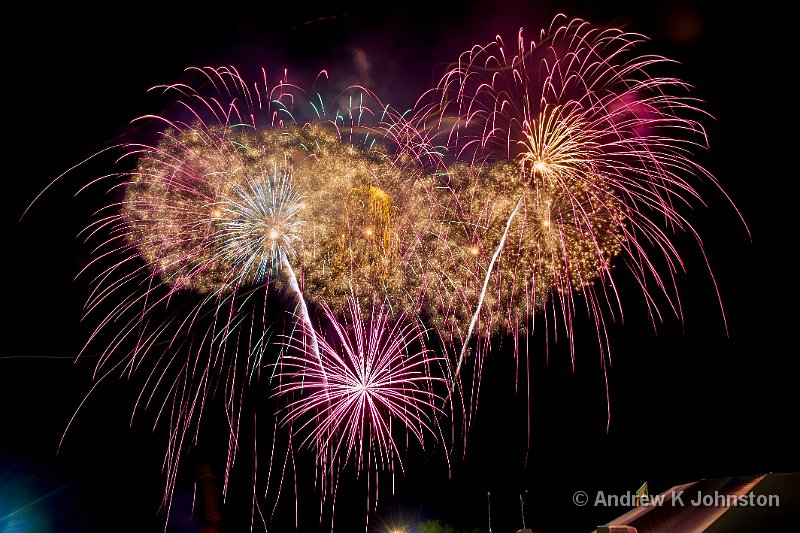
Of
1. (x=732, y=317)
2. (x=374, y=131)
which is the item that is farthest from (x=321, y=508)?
(x=374, y=131)

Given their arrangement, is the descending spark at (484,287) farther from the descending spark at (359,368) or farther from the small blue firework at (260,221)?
the small blue firework at (260,221)

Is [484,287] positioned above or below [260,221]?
below

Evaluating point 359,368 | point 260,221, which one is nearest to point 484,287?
point 359,368

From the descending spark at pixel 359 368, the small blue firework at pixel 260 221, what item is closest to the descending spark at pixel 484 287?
the descending spark at pixel 359 368

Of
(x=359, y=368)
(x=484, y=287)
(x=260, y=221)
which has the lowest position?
(x=359, y=368)

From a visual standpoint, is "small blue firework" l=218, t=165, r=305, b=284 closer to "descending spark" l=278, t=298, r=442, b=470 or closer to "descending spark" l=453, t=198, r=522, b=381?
"descending spark" l=278, t=298, r=442, b=470

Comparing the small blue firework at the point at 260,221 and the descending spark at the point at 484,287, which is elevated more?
the small blue firework at the point at 260,221

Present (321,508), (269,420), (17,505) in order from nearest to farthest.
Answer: (17,505) < (269,420) < (321,508)

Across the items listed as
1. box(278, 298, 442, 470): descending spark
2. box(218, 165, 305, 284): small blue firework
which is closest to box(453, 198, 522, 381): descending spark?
box(278, 298, 442, 470): descending spark

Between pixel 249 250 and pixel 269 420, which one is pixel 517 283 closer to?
pixel 249 250

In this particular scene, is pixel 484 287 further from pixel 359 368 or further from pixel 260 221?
pixel 260 221

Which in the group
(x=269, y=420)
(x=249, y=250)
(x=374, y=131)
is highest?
(x=374, y=131)
